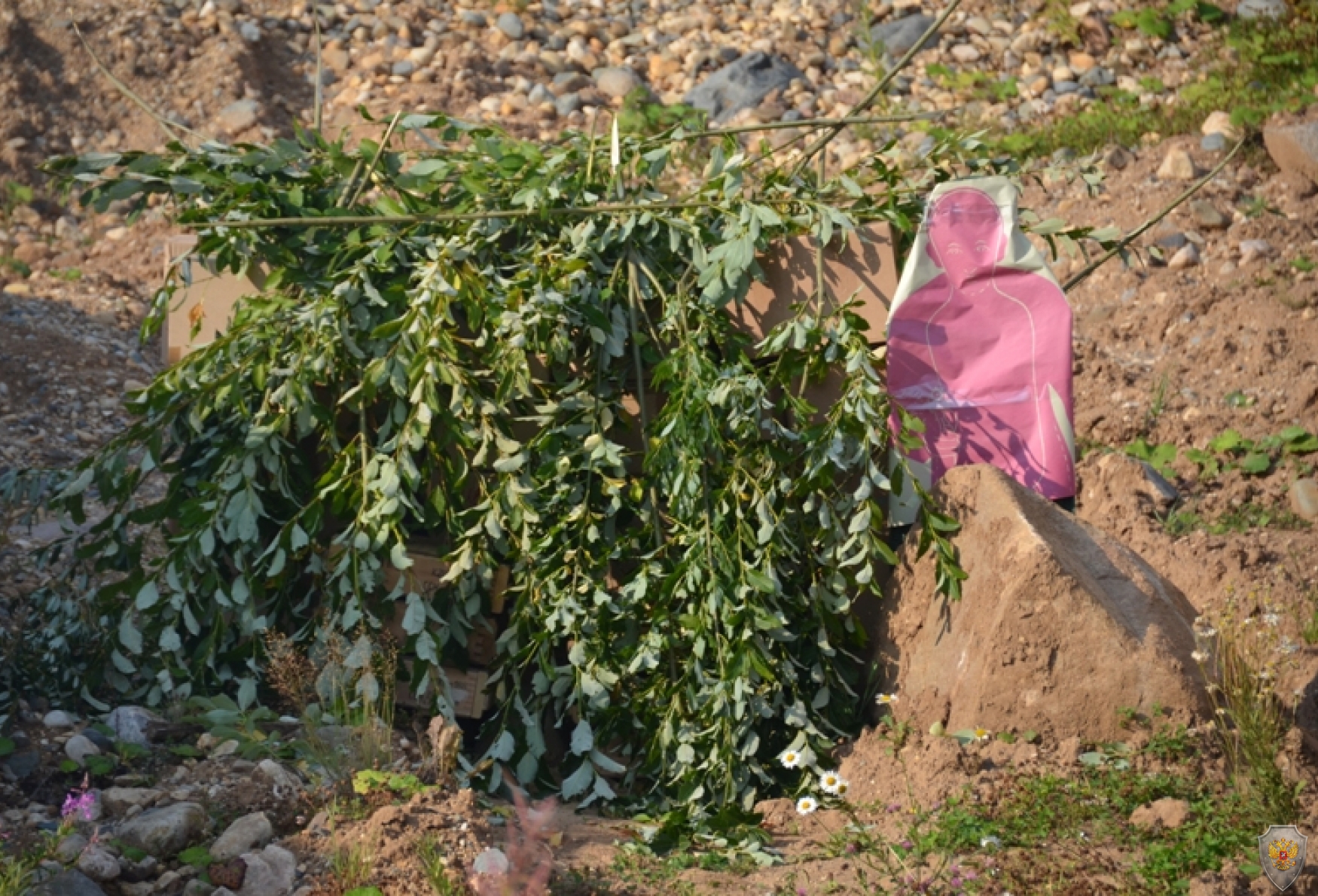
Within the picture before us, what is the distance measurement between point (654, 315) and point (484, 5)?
6253 mm

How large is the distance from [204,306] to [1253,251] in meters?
5.13

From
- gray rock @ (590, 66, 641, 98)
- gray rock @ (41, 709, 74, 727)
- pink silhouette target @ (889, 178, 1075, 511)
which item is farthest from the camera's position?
gray rock @ (590, 66, 641, 98)

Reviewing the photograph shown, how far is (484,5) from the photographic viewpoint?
963 centimetres

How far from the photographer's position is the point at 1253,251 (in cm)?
700

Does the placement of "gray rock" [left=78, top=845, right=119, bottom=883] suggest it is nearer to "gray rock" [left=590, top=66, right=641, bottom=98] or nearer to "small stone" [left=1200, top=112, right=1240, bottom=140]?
"gray rock" [left=590, top=66, right=641, bottom=98]

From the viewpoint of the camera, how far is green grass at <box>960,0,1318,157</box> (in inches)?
321

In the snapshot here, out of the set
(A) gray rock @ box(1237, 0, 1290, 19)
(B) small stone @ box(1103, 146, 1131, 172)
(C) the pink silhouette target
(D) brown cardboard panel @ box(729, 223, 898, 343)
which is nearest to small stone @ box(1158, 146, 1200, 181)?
(B) small stone @ box(1103, 146, 1131, 172)

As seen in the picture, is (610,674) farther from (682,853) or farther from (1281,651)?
(1281,651)

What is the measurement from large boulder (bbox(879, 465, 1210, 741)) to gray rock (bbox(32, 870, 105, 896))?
197 centimetres

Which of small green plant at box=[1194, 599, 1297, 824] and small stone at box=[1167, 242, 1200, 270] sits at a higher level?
small green plant at box=[1194, 599, 1297, 824]

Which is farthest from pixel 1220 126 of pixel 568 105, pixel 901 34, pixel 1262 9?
pixel 568 105

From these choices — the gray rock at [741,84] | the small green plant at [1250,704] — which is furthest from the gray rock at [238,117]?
the small green plant at [1250,704]

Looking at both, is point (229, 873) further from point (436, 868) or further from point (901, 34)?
point (901, 34)

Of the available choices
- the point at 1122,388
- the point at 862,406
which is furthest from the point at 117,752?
the point at 1122,388
